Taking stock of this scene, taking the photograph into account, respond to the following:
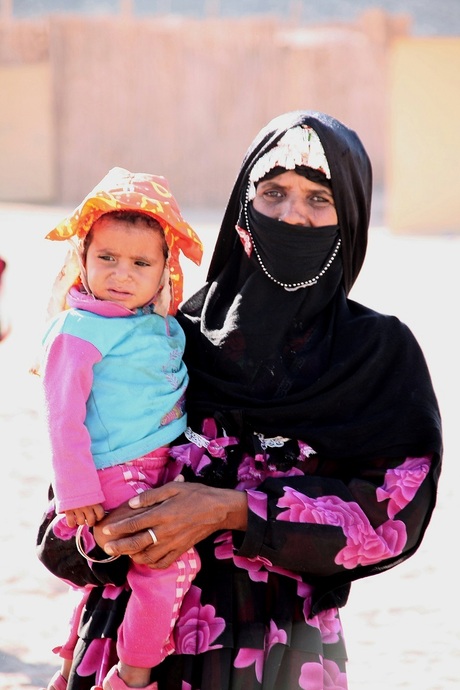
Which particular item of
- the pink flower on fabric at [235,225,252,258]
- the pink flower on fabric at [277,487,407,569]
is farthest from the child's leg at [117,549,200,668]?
the pink flower on fabric at [235,225,252,258]

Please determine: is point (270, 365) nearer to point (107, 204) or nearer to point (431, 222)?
point (107, 204)

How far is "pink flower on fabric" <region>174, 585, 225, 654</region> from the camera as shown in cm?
232

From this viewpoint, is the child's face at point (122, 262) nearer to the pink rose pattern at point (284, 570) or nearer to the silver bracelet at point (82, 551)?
the pink rose pattern at point (284, 570)

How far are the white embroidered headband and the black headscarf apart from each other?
0.02 meters

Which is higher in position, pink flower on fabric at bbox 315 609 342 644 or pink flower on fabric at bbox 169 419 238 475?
pink flower on fabric at bbox 169 419 238 475

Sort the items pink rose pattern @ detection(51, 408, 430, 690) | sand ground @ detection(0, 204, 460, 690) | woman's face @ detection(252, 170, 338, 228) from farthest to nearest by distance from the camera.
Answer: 1. sand ground @ detection(0, 204, 460, 690)
2. woman's face @ detection(252, 170, 338, 228)
3. pink rose pattern @ detection(51, 408, 430, 690)

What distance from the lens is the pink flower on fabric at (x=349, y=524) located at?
2.34 metres

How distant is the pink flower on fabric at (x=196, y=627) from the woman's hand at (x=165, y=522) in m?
0.16

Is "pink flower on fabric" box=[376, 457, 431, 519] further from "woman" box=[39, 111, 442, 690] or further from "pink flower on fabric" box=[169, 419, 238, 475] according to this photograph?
"pink flower on fabric" box=[169, 419, 238, 475]

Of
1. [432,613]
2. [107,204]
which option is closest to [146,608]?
[107,204]

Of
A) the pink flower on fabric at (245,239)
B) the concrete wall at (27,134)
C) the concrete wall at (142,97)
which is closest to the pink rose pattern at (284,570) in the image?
the pink flower on fabric at (245,239)

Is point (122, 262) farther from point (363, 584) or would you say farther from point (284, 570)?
point (363, 584)

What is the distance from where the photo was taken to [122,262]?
94.8 inches

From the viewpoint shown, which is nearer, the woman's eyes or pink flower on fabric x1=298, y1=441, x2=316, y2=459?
pink flower on fabric x1=298, y1=441, x2=316, y2=459
